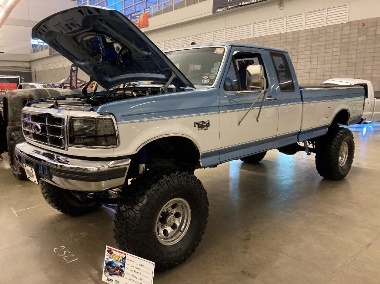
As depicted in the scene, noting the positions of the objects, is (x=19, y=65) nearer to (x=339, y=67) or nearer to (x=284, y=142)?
(x=339, y=67)

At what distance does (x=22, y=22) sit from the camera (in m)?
32.7

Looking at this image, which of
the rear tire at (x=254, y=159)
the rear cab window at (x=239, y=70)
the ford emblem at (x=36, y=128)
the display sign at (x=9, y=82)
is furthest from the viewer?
the display sign at (x=9, y=82)

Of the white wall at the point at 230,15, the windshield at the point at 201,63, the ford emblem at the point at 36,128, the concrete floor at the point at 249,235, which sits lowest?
the concrete floor at the point at 249,235

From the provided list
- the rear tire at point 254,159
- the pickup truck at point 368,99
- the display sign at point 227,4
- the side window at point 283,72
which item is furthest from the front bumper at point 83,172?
the display sign at point 227,4

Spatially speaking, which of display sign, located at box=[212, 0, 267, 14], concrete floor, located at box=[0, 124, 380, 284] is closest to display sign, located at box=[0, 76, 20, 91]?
display sign, located at box=[212, 0, 267, 14]

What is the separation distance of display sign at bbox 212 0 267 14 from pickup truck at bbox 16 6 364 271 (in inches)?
373

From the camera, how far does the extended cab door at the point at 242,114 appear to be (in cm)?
310

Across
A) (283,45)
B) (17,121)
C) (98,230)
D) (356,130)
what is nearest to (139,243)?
(98,230)

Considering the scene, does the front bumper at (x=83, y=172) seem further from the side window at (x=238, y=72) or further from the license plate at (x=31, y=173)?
the side window at (x=238, y=72)

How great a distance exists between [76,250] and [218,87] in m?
2.05

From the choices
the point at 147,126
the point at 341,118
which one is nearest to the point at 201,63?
the point at 147,126

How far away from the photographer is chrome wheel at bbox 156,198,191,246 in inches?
104

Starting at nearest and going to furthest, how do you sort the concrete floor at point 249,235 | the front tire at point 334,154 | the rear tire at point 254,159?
the concrete floor at point 249,235, the front tire at point 334,154, the rear tire at point 254,159

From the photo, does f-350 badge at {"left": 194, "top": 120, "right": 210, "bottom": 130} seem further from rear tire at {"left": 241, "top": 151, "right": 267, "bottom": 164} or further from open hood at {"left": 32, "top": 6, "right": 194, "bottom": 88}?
rear tire at {"left": 241, "top": 151, "right": 267, "bottom": 164}
